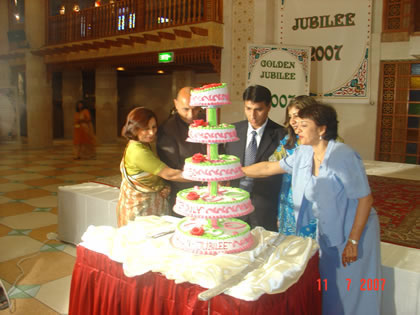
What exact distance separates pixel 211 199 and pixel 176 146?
1.06 metres

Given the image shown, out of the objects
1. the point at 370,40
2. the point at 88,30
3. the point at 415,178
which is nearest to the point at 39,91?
the point at 88,30

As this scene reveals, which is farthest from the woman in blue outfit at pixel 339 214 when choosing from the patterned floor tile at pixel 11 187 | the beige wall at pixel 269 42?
the patterned floor tile at pixel 11 187

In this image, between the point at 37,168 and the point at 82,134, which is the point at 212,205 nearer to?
the point at 37,168

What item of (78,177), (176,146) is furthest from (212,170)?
(78,177)

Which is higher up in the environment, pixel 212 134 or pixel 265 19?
pixel 265 19

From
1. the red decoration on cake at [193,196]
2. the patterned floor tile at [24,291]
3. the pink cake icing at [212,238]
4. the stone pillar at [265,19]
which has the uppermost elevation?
the stone pillar at [265,19]

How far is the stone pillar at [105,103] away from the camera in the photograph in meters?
13.9

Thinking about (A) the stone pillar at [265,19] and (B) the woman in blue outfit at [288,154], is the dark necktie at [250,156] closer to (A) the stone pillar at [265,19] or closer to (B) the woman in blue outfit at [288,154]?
(B) the woman in blue outfit at [288,154]

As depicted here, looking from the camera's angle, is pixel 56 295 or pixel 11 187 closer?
pixel 56 295

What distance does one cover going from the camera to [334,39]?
7.10 meters

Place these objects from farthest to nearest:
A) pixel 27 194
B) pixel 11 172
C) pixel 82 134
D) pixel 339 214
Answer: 1. pixel 82 134
2. pixel 11 172
3. pixel 27 194
4. pixel 339 214

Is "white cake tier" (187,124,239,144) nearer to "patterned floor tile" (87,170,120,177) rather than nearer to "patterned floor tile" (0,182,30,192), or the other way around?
"patterned floor tile" (0,182,30,192)

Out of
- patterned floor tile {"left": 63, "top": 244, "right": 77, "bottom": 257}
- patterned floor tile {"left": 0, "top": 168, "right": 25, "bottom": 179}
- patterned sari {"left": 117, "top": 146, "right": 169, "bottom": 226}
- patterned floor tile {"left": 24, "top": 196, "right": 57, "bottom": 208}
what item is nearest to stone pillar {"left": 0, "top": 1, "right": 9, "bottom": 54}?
patterned floor tile {"left": 0, "top": 168, "right": 25, "bottom": 179}

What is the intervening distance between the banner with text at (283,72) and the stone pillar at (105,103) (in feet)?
27.2
